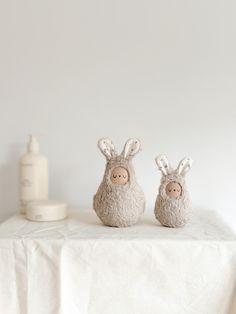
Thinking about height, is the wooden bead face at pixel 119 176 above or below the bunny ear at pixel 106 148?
below

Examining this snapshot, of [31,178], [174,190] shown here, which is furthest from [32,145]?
[174,190]

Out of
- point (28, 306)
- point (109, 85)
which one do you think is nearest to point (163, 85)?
point (109, 85)

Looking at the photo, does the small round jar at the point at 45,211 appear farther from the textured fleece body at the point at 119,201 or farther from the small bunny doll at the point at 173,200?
the small bunny doll at the point at 173,200

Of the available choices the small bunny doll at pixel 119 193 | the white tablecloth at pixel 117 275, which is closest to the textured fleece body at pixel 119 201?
the small bunny doll at pixel 119 193

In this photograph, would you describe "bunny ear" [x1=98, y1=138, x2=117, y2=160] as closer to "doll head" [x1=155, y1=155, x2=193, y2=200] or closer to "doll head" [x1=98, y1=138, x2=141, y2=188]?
"doll head" [x1=98, y1=138, x2=141, y2=188]

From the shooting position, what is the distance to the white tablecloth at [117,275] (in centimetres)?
87

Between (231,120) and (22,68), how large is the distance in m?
0.68

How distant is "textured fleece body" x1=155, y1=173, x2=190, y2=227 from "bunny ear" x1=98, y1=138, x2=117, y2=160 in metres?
0.15

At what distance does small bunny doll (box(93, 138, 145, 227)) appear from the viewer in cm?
96

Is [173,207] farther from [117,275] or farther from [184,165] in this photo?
[117,275]

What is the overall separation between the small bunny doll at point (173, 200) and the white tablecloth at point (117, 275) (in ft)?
0.34

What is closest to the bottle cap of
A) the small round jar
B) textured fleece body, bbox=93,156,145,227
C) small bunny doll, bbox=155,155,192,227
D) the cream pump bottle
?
the cream pump bottle

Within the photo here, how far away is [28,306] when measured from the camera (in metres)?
0.87

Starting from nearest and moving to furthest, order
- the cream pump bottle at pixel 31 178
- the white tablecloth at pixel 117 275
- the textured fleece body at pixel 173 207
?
1. the white tablecloth at pixel 117 275
2. the textured fleece body at pixel 173 207
3. the cream pump bottle at pixel 31 178
